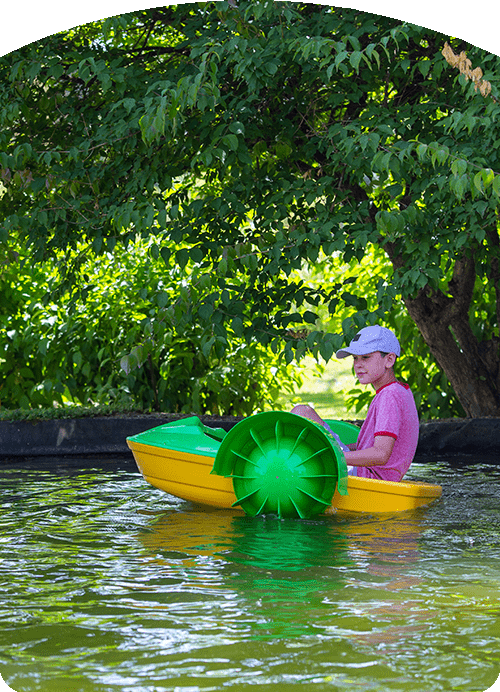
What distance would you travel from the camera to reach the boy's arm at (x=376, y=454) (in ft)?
15.0

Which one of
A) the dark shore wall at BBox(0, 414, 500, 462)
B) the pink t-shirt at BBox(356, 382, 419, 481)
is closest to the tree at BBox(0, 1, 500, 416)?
the pink t-shirt at BBox(356, 382, 419, 481)

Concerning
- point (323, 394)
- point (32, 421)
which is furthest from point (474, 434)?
point (323, 394)

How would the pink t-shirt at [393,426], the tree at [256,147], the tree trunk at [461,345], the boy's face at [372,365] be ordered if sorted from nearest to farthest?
the pink t-shirt at [393,426], the boy's face at [372,365], the tree at [256,147], the tree trunk at [461,345]

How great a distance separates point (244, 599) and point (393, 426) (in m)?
1.74

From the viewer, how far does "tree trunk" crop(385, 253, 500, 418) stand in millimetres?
7590

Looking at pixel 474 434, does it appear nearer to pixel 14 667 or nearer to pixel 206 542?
pixel 206 542

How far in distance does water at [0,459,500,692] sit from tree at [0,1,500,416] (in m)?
1.37

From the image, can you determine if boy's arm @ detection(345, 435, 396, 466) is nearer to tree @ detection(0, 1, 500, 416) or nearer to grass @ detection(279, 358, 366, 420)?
tree @ detection(0, 1, 500, 416)

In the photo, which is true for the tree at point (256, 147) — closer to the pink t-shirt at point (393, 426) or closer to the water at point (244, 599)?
the pink t-shirt at point (393, 426)

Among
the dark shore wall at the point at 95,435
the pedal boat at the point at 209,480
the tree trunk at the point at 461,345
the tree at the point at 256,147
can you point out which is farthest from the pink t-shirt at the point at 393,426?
the tree trunk at the point at 461,345

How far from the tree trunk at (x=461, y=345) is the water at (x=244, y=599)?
273 centimetres

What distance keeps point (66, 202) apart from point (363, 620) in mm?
4139

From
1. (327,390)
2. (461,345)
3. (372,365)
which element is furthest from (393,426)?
(327,390)

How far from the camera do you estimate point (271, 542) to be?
161 inches
